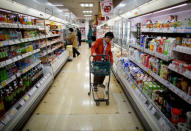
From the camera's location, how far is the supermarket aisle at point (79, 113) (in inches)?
102

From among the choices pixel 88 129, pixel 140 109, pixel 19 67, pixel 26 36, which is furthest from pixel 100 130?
pixel 26 36

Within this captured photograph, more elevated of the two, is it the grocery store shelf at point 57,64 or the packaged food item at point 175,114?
the grocery store shelf at point 57,64

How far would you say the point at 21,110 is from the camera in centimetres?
253

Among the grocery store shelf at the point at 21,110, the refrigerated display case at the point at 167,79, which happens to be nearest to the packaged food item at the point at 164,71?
the refrigerated display case at the point at 167,79

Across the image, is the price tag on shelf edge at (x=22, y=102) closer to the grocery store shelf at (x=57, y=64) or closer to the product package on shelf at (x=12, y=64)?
the product package on shelf at (x=12, y=64)

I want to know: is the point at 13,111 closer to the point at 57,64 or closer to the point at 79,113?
the point at 79,113

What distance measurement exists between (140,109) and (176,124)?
→ 0.89m

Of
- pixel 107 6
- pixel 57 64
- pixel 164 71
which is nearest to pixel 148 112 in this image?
pixel 164 71

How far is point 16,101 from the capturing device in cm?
268

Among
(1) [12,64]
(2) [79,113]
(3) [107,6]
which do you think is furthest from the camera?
(3) [107,6]

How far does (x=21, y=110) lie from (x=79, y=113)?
1191mm

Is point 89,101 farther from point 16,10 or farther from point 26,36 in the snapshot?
point 16,10

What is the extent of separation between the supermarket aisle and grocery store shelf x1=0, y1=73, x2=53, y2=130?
9.3 inches

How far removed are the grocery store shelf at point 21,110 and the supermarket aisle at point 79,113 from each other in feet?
0.77
